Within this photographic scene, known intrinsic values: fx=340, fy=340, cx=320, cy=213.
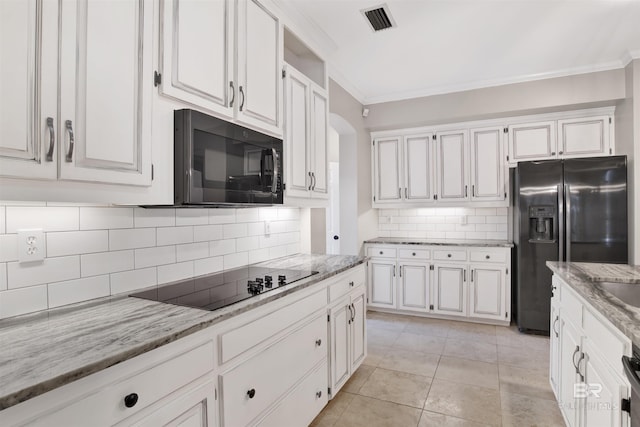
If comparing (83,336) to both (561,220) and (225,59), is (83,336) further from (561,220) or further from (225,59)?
(561,220)

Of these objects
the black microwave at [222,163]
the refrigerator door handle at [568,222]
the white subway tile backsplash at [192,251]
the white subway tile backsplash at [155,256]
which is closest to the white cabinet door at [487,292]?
the refrigerator door handle at [568,222]

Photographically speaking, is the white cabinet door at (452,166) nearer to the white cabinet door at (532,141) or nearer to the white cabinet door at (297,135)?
the white cabinet door at (532,141)

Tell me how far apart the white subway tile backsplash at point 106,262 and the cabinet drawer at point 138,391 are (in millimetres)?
633

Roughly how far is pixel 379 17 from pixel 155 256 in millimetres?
2257

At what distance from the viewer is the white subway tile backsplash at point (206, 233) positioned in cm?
198

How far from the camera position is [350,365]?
2.49m


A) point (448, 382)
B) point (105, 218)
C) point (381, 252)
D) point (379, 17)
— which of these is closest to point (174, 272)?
point (105, 218)

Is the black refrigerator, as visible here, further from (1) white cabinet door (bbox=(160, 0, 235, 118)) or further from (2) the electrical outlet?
(2) the electrical outlet

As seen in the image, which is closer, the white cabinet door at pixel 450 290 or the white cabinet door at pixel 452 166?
the white cabinet door at pixel 450 290

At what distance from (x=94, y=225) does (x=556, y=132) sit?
4.36m

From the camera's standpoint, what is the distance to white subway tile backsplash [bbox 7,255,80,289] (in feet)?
4.06

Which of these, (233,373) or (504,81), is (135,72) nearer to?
(233,373)

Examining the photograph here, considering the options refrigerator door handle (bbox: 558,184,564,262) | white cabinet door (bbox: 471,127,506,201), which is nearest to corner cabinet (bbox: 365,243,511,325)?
refrigerator door handle (bbox: 558,184,564,262)

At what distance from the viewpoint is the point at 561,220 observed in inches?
132
